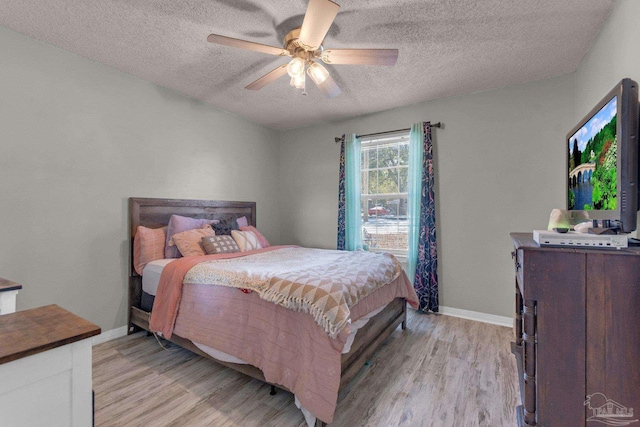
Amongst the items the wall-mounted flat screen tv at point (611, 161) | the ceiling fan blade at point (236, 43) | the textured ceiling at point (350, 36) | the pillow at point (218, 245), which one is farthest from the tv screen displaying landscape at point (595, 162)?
the pillow at point (218, 245)

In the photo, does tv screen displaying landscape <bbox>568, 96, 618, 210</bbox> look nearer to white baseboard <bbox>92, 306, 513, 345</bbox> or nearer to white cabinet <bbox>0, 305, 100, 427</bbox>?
white baseboard <bbox>92, 306, 513, 345</bbox>

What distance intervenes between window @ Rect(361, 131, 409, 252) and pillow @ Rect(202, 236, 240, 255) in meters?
1.88

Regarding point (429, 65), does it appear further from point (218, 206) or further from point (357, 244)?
point (218, 206)

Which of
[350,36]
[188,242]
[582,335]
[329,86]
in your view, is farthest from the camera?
[188,242]

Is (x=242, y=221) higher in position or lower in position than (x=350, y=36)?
lower

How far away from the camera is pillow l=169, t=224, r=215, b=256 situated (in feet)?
9.25

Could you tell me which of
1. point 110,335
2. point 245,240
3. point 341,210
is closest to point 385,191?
point 341,210

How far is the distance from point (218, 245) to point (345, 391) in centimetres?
187

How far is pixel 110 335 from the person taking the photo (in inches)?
105

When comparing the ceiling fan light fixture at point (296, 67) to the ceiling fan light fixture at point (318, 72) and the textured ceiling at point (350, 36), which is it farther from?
the textured ceiling at point (350, 36)

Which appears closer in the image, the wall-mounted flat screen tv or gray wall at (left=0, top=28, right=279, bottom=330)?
the wall-mounted flat screen tv

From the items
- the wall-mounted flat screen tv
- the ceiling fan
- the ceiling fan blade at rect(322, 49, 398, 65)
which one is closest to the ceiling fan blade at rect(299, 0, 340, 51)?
the ceiling fan

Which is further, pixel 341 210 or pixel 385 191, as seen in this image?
pixel 341 210

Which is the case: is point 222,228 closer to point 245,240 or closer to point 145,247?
point 245,240
